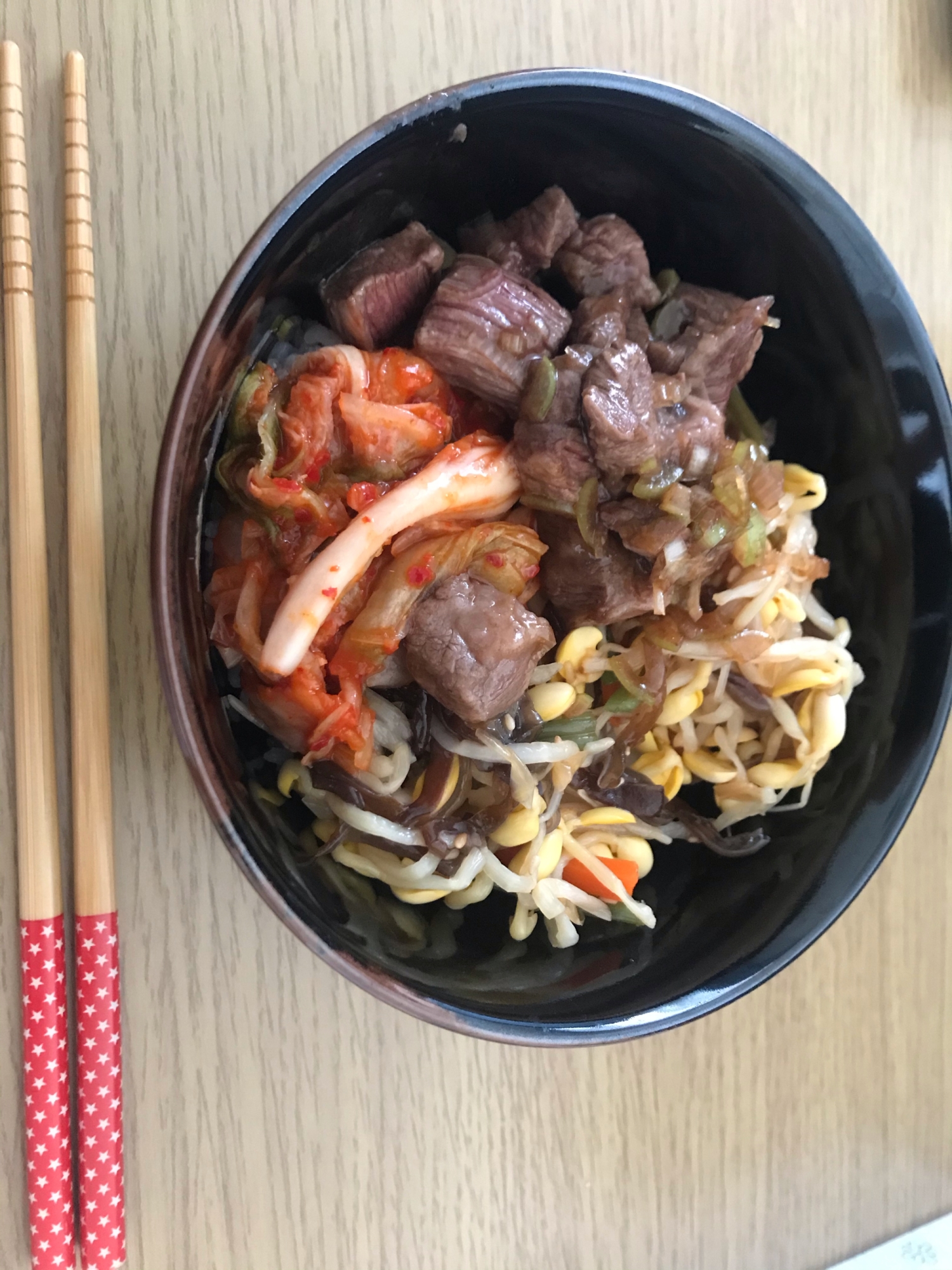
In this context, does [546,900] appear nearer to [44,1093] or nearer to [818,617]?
[818,617]

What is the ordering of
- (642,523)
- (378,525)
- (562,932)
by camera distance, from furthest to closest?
(562,932)
(642,523)
(378,525)

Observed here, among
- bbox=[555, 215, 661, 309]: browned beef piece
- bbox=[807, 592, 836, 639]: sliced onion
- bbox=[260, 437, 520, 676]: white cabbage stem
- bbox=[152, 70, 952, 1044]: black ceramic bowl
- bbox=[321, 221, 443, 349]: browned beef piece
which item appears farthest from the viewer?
bbox=[807, 592, 836, 639]: sliced onion

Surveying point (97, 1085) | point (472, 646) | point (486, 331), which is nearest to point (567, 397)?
point (486, 331)

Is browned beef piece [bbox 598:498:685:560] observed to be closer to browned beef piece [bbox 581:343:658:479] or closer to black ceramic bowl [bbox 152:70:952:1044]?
browned beef piece [bbox 581:343:658:479]

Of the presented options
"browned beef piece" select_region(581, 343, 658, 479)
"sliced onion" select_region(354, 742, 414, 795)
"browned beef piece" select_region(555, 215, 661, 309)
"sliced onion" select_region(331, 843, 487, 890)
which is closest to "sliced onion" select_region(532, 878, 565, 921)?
"sliced onion" select_region(331, 843, 487, 890)

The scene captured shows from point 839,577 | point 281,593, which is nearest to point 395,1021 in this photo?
point 281,593

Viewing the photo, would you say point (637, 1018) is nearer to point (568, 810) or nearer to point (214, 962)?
point (568, 810)

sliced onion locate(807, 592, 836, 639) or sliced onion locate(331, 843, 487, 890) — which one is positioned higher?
sliced onion locate(807, 592, 836, 639)
